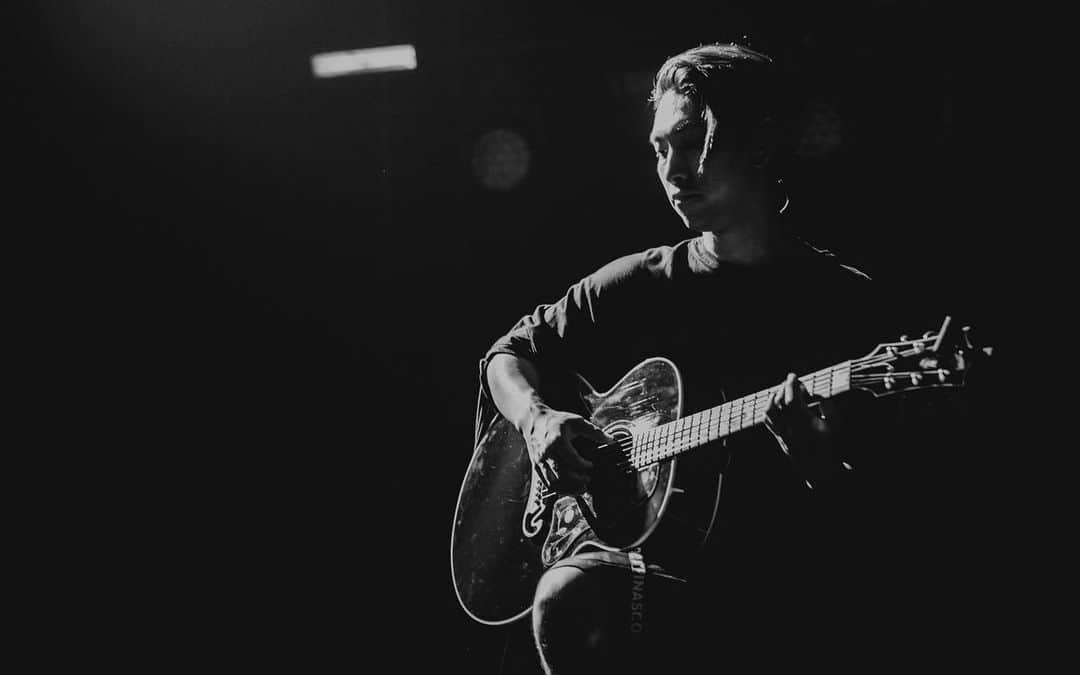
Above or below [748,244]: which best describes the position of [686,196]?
above

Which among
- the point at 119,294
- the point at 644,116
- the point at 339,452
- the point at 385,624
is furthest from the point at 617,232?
the point at 119,294

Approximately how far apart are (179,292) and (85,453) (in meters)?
0.61

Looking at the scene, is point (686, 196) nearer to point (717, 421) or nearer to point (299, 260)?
point (717, 421)

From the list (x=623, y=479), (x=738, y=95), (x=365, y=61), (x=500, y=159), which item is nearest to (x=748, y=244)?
(x=738, y=95)

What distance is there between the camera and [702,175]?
161 centimetres

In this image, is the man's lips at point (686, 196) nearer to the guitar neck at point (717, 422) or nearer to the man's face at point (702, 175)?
the man's face at point (702, 175)

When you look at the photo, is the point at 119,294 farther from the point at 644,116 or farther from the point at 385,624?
the point at 644,116

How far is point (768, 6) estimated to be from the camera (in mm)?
2123

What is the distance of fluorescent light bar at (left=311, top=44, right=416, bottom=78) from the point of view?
2662 mm

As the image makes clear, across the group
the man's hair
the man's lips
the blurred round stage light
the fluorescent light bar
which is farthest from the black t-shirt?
the fluorescent light bar

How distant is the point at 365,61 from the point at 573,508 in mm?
1826

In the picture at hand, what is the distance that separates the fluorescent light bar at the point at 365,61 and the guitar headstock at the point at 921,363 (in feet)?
6.45

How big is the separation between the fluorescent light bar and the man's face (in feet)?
4.40

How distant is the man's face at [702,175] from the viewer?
1.61m
